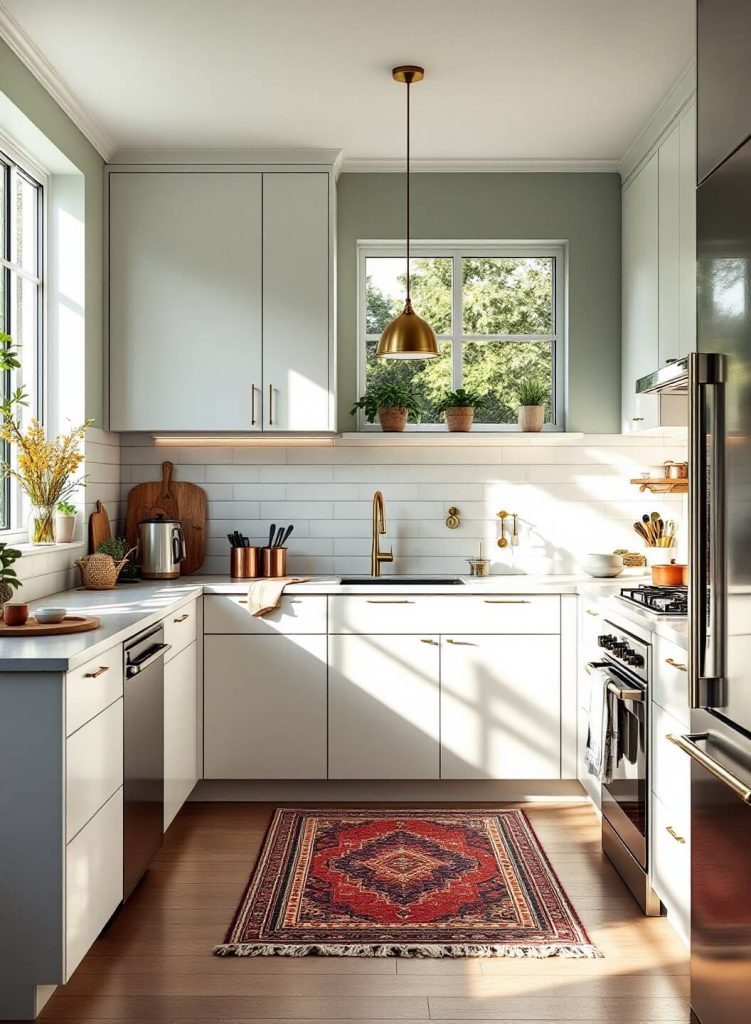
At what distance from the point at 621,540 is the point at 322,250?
1947 millimetres

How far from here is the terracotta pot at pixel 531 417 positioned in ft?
15.1

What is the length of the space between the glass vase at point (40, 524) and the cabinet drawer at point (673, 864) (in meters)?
2.50

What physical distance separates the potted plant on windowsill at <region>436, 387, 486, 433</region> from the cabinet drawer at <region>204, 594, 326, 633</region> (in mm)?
1069

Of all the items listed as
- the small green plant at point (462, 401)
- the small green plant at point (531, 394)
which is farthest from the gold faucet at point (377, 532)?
the small green plant at point (531, 394)

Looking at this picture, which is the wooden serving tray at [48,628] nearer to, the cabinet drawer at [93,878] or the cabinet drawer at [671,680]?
the cabinet drawer at [93,878]

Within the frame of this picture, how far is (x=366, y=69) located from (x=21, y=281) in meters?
1.60

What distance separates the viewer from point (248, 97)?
3830mm

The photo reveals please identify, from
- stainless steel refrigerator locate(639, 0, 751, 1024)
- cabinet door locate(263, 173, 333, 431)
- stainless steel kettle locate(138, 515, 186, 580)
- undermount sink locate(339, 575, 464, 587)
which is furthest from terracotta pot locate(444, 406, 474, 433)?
stainless steel refrigerator locate(639, 0, 751, 1024)

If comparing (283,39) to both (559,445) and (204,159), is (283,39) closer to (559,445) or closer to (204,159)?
(204,159)

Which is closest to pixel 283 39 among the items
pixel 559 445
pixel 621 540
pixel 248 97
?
pixel 248 97

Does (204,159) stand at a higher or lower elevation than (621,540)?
higher

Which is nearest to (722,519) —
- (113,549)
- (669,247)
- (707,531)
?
(707,531)

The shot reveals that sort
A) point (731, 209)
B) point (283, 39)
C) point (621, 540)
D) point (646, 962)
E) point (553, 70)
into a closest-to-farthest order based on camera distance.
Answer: point (731, 209) < point (646, 962) < point (283, 39) < point (553, 70) < point (621, 540)

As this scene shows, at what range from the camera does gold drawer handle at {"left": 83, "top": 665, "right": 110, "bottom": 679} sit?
2.56 metres
